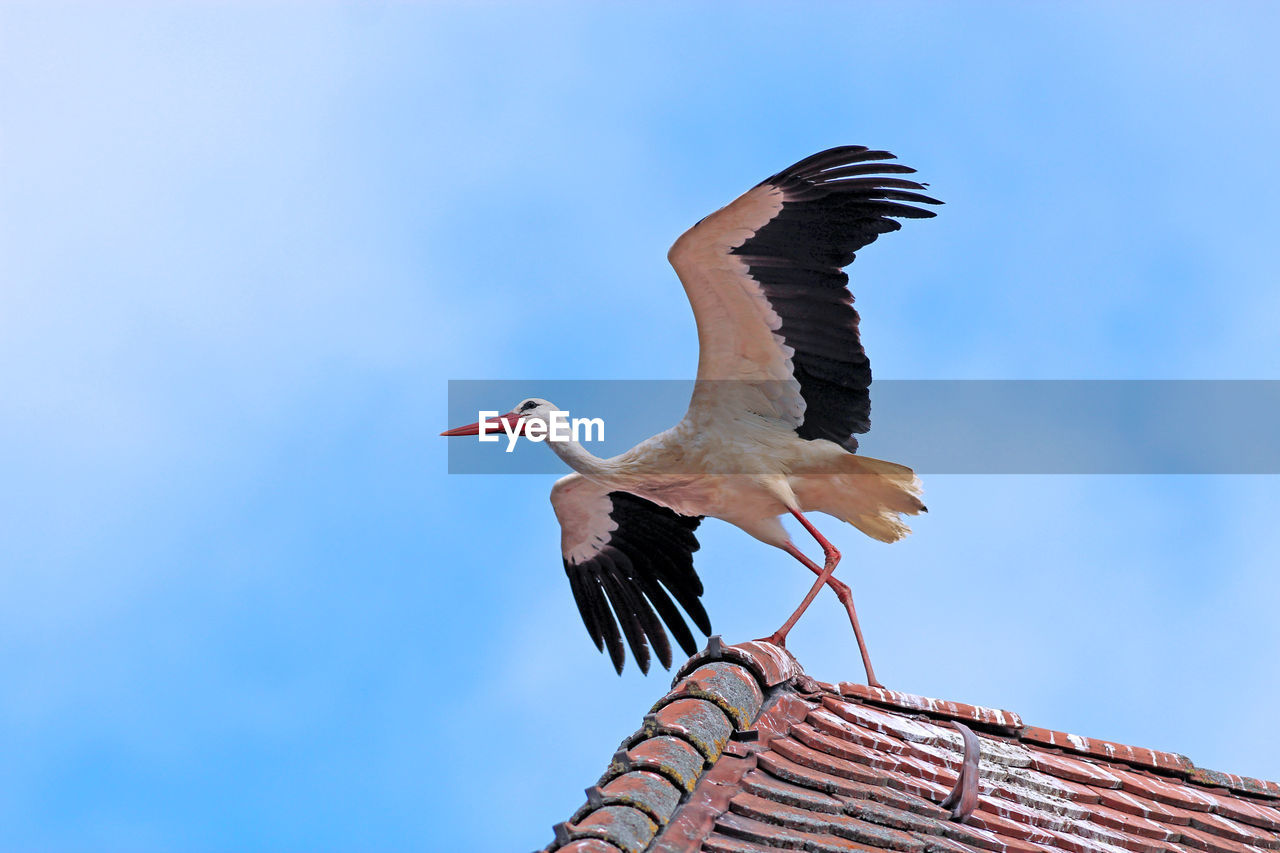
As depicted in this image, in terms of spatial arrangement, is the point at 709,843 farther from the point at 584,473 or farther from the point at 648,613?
the point at 648,613

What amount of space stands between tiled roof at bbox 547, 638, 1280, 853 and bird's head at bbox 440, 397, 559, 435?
8.03ft

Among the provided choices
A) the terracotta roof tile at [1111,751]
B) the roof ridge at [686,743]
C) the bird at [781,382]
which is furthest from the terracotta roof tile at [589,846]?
the bird at [781,382]

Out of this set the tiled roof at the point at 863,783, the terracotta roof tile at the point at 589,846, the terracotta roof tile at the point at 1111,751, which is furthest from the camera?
the terracotta roof tile at the point at 1111,751

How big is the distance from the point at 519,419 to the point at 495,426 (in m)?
0.12

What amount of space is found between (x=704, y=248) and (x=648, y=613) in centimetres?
216

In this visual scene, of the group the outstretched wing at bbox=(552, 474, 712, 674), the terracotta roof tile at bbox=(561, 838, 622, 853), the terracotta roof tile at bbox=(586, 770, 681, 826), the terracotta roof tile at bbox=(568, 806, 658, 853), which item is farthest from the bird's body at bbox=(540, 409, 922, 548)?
the terracotta roof tile at bbox=(561, 838, 622, 853)

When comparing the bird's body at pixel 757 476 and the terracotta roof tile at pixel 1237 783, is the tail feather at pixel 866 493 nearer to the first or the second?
the bird's body at pixel 757 476

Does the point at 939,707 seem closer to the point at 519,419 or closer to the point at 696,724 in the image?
the point at 696,724

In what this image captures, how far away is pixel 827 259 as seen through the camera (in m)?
5.57

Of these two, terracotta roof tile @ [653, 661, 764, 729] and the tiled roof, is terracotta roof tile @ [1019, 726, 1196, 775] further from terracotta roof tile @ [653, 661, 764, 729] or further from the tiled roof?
terracotta roof tile @ [653, 661, 764, 729]

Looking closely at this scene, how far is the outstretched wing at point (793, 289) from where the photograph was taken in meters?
Result: 5.45

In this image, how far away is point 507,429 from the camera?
599 cm

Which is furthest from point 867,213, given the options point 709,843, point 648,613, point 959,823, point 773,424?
point 709,843

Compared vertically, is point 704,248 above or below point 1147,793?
above
